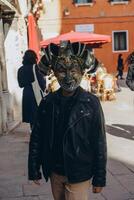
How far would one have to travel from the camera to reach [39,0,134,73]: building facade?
1259 inches

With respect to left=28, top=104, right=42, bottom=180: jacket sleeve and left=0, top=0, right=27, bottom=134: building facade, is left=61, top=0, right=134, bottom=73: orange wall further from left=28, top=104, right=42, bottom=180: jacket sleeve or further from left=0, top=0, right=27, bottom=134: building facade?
left=28, top=104, right=42, bottom=180: jacket sleeve

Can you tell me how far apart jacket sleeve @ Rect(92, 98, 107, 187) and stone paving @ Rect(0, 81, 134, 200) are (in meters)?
2.05

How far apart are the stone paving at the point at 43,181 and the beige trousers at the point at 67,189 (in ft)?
6.25

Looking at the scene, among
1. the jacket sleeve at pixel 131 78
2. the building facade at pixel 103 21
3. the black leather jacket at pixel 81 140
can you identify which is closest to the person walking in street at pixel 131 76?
the jacket sleeve at pixel 131 78

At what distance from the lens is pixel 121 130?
10.3 metres

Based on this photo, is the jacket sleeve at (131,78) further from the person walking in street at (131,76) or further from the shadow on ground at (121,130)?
the shadow on ground at (121,130)

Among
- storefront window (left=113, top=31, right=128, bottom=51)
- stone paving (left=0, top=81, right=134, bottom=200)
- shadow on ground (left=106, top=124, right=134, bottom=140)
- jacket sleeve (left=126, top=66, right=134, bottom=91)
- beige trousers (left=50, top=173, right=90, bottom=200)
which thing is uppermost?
beige trousers (left=50, top=173, right=90, bottom=200)

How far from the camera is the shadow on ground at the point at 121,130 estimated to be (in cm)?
963

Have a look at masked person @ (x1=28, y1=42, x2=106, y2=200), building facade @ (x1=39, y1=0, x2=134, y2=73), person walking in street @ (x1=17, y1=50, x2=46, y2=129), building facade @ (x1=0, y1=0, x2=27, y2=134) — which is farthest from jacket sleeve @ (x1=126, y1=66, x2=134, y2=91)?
building facade @ (x1=39, y1=0, x2=134, y2=73)

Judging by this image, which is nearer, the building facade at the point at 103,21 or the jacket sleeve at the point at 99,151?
the jacket sleeve at the point at 99,151

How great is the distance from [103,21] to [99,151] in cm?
2929

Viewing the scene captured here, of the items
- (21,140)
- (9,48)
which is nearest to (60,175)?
(21,140)

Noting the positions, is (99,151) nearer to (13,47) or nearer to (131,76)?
(131,76)

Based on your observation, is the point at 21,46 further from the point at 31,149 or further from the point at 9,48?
the point at 31,149
